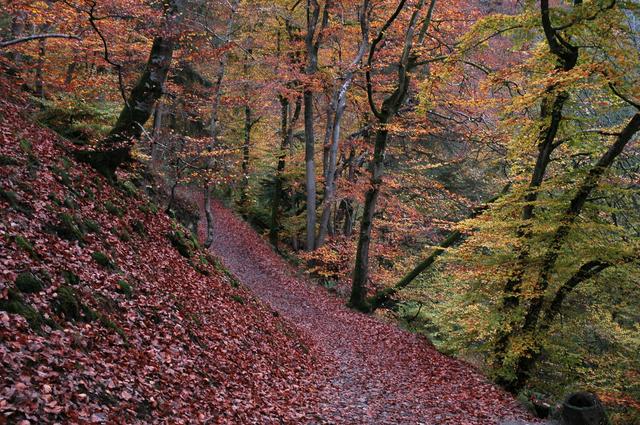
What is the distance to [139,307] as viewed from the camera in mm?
6949

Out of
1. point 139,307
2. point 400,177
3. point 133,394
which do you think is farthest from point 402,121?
point 133,394

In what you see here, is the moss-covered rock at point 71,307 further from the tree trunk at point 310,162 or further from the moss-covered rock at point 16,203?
the tree trunk at point 310,162

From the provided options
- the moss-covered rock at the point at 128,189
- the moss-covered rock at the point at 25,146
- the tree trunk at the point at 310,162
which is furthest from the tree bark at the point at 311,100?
the moss-covered rock at the point at 25,146

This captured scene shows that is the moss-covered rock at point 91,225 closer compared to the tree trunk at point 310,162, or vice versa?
the moss-covered rock at point 91,225

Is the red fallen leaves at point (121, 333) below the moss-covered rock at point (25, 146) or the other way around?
below

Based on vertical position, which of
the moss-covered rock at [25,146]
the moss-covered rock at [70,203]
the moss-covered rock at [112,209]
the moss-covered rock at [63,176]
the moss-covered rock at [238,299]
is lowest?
the moss-covered rock at [238,299]

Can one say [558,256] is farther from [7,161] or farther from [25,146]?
[25,146]

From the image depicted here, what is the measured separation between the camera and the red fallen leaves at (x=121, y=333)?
437 cm

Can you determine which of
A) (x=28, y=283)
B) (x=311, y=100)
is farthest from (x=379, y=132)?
(x=28, y=283)

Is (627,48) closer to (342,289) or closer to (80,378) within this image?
(80,378)

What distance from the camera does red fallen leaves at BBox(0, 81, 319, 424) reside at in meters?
4.37

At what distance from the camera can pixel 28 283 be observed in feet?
17.0

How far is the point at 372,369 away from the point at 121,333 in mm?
6837

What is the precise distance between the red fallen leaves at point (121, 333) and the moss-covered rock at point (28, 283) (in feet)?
0.27
